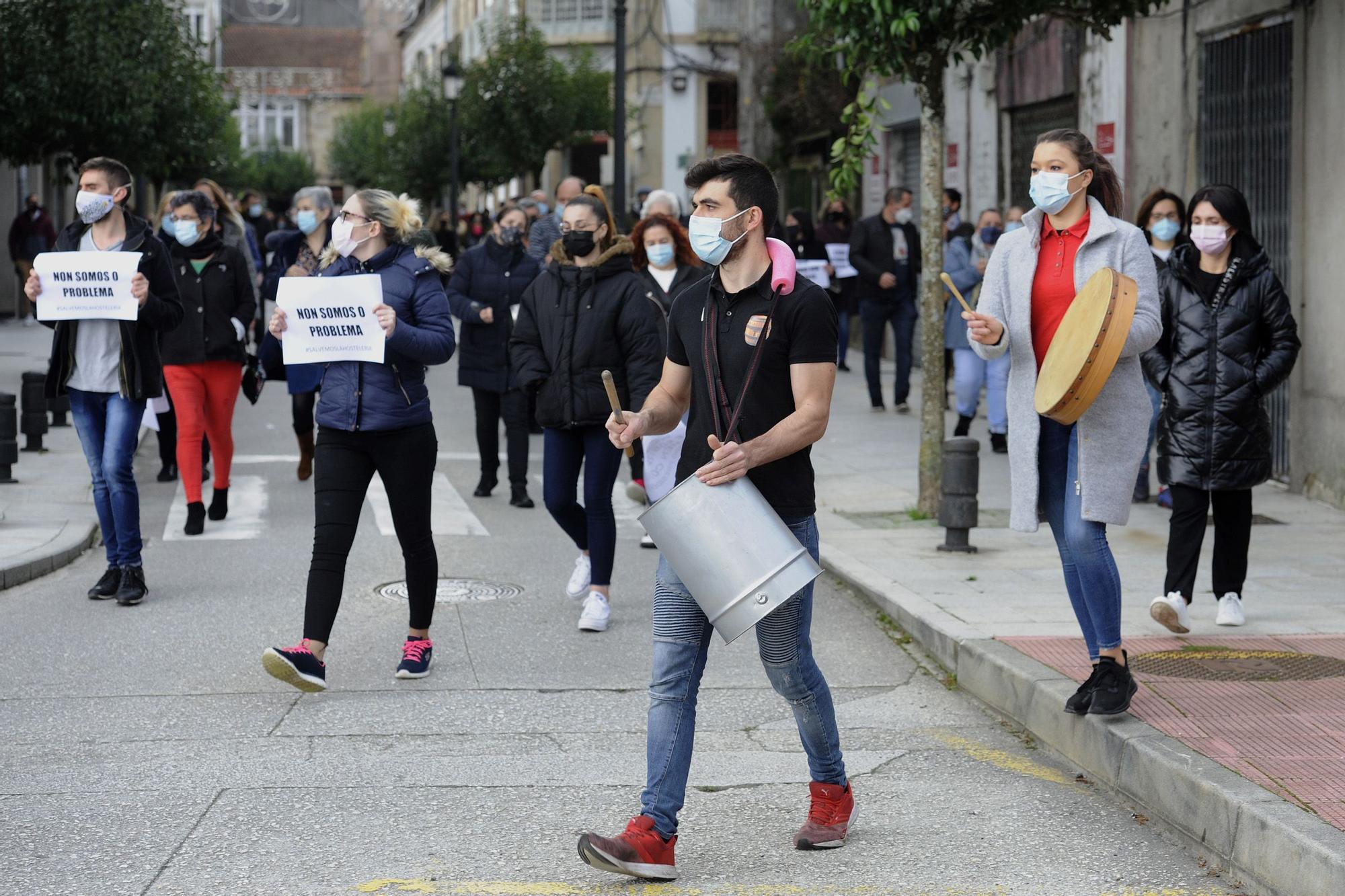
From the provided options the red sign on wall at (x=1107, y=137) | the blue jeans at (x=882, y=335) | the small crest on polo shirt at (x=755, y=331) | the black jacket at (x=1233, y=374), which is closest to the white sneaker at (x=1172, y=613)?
the black jacket at (x=1233, y=374)

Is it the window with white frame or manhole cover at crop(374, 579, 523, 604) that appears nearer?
manhole cover at crop(374, 579, 523, 604)

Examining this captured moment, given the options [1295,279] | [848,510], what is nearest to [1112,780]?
[848,510]

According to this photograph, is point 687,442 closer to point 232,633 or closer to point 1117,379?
point 1117,379

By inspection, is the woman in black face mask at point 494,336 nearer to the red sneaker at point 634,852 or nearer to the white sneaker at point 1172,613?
the white sneaker at point 1172,613

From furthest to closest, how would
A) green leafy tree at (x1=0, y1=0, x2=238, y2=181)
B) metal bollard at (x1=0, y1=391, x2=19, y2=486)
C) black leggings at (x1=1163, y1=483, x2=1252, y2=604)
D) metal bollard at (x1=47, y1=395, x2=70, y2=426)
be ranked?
green leafy tree at (x1=0, y1=0, x2=238, y2=181), metal bollard at (x1=47, y1=395, x2=70, y2=426), metal bollard at (x1=0, y1=391, x2=19, y2=486), black leggings at (x1=1163, y1=483, x2=1252, y2=604)

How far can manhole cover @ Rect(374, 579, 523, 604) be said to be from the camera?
8719 millimetres

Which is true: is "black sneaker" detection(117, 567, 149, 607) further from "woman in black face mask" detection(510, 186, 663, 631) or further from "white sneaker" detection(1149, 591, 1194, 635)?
"white sneaker" detection(1149, 591, 1194, 635)

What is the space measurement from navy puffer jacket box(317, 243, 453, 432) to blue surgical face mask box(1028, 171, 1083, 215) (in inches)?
90.9

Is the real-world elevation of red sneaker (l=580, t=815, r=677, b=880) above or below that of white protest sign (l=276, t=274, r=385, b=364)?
below

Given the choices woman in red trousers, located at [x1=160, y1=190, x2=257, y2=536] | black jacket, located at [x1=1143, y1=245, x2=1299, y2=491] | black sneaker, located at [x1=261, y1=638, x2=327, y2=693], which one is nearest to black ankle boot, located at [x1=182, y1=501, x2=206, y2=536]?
woman in red trousers, located at [x1=160, y1=190, x2=257, y2=536]

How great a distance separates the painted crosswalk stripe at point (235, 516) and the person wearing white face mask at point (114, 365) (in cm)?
179

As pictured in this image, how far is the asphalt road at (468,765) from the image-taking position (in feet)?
15.6

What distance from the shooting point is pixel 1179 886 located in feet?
15.3

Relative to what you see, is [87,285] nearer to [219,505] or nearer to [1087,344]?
[219,505]
